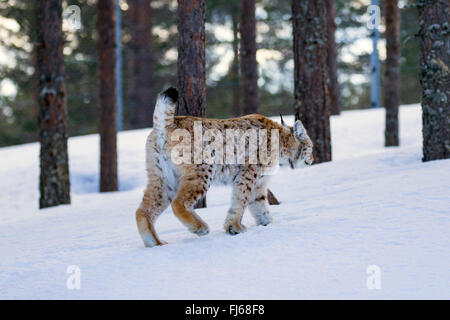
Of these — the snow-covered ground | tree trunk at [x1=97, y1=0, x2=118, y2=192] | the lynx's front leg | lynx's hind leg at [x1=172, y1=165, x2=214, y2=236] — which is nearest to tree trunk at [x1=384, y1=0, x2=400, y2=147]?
the snow-covered ground

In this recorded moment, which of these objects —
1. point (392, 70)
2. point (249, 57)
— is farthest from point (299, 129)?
point (392, 70)

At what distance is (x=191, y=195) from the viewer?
5141mm

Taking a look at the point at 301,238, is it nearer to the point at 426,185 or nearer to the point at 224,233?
the point at 224,233

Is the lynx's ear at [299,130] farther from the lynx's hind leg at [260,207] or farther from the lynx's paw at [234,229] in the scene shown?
the lynx's paw at [234,229]

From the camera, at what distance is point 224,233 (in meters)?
5.57

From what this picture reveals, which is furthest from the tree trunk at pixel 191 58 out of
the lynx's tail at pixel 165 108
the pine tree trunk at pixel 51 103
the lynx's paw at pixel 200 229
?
the pine tree trunk at pixel 51 103

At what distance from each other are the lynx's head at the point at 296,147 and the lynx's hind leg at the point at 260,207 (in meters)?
0.45

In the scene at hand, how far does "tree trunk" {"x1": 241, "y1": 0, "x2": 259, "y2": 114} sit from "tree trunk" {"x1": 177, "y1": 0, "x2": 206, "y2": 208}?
8273mm

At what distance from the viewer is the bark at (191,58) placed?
7285 mm

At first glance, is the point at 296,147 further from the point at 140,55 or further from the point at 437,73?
the point at 140,55

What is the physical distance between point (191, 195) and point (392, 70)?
11.4 meters

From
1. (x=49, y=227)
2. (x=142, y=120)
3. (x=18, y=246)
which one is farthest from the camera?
(x=142, y=120)

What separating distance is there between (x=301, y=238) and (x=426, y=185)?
2094 millimetres
